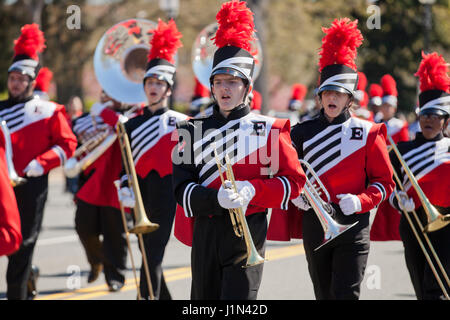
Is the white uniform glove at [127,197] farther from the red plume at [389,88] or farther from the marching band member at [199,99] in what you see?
the red plume at [389,88]

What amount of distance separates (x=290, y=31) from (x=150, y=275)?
3228cm

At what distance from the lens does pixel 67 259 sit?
10070 mm

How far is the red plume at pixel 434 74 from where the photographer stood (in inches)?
262

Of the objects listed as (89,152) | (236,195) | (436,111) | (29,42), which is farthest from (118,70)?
(236,195)

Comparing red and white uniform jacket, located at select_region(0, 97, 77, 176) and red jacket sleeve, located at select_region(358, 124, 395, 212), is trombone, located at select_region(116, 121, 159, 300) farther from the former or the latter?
red jacket sleeve, located at select_region(358, 124, 395, 212)

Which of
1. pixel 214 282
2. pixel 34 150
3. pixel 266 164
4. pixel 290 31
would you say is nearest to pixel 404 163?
pixel 266 164

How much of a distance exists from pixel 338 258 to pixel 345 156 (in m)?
0.68

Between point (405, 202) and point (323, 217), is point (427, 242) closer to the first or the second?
point (405, 202)

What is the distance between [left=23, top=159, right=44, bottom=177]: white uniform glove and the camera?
6.88 metres

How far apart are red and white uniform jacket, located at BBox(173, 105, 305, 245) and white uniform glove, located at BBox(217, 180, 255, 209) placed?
0.18 m

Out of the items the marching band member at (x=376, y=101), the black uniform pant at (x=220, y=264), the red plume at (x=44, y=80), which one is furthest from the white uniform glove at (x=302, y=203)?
the marching band member at (x=376, y=101)

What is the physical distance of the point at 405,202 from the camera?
6383 millimetres

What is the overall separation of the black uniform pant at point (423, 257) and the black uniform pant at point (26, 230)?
2.96m
